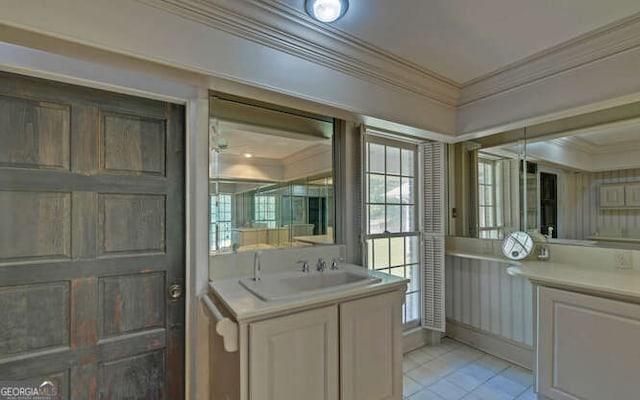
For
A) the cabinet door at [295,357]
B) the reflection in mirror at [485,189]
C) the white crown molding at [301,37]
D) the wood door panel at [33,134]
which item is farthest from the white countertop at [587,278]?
the wood door panel at [33,134]

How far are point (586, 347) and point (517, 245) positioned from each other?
0.91m

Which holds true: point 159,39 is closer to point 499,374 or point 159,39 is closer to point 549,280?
point 549,280

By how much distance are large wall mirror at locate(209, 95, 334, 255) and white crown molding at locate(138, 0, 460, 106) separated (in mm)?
474

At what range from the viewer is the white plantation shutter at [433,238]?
9.63 ft

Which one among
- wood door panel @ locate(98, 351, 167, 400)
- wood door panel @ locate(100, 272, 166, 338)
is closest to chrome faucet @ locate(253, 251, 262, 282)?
wood door panel @ locate(100, 272, 166, 338)

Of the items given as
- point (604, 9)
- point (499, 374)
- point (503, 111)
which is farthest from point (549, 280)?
point (604, 9)

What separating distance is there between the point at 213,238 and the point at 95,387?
943 millimetres

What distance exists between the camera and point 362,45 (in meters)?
1.92

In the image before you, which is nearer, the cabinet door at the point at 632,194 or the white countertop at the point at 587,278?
the white countertop at the point at 587,278

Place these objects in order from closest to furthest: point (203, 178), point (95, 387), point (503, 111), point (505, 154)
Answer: point (95, 387) → point (203, 178) → point (503, 111) → point (505, 154)

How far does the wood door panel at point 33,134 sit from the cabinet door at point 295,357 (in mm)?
1298

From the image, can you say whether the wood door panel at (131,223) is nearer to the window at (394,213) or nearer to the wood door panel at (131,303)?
the wood door panel at (131,303)

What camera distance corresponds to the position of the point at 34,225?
144 cm

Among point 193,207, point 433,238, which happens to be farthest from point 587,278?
point 193,207
